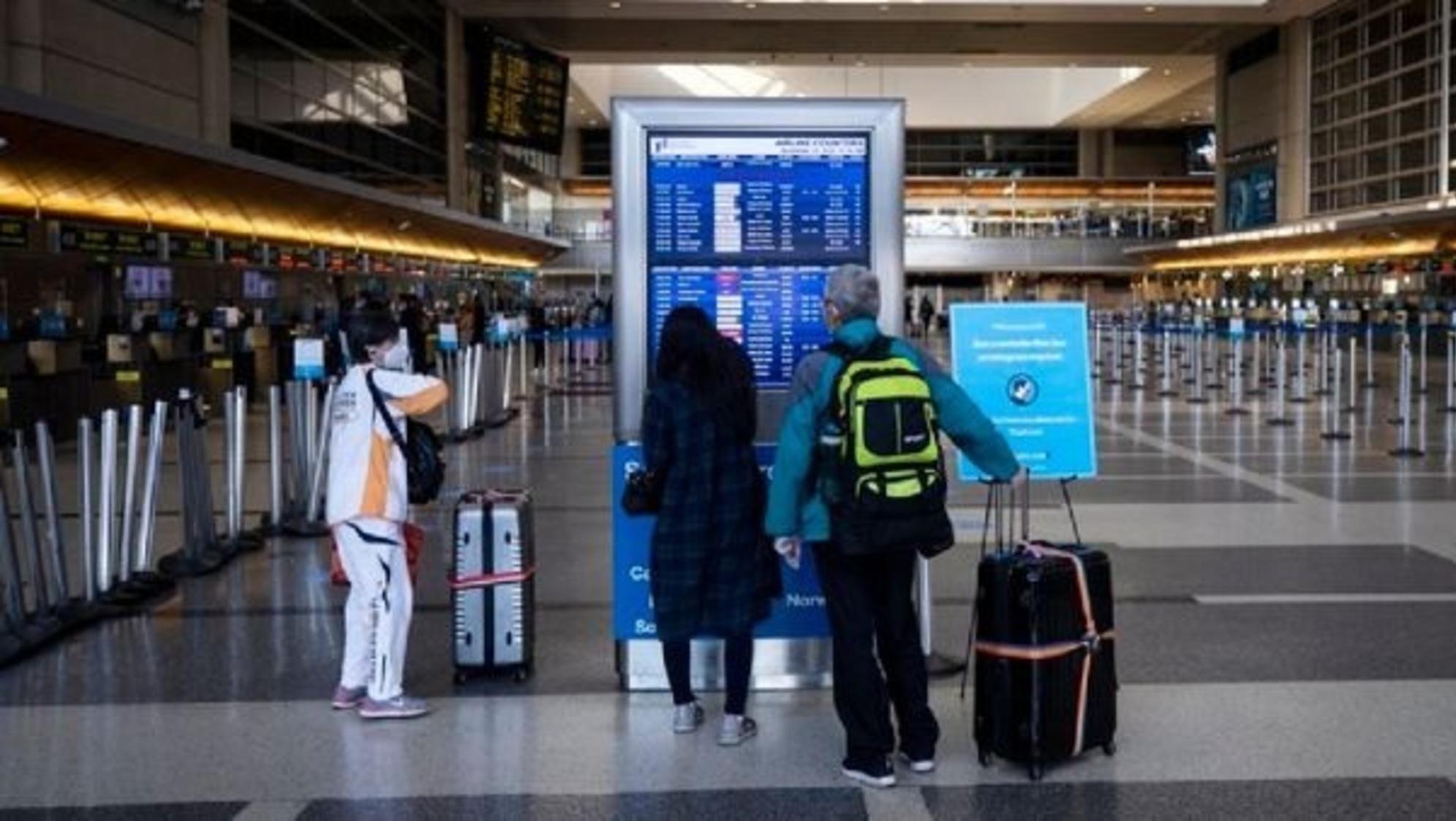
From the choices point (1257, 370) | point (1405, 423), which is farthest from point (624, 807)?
point (1257, 370)

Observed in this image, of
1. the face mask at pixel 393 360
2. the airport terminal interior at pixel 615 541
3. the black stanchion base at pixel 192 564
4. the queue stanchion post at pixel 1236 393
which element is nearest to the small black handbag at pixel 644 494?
the airport terminal interior at pixel 615 541

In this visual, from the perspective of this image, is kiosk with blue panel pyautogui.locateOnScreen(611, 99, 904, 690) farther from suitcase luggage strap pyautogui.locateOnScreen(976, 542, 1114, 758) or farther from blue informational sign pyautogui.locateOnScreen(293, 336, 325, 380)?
blue informational sign pyautogui.locateOnScreen(293, 336, 325, 380)

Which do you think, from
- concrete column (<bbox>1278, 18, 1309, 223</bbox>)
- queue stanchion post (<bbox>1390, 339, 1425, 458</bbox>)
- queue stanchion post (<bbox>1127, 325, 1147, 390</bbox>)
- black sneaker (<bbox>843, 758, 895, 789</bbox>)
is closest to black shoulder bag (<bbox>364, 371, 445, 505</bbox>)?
black sneaker (<bbox>843, 758, 895, 789</bbox>)

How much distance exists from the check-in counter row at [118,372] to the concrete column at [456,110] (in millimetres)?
16150

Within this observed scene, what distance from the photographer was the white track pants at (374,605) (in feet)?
20.5

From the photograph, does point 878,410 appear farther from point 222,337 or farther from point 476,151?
point 476,151

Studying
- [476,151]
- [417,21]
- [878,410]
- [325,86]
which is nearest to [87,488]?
[878,410]

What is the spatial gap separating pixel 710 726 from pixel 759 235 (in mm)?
1968

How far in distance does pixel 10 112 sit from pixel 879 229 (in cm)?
925

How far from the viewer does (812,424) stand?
5.38m

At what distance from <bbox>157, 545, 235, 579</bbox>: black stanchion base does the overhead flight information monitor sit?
13.4 ft

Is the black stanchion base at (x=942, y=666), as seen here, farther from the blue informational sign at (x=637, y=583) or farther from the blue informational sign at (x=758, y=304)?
the blue informational sign at (x=758, y=304)

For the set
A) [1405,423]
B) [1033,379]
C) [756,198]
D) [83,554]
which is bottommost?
[83,554]

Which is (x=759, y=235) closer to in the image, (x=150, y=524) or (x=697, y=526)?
(x=697, y=526)
